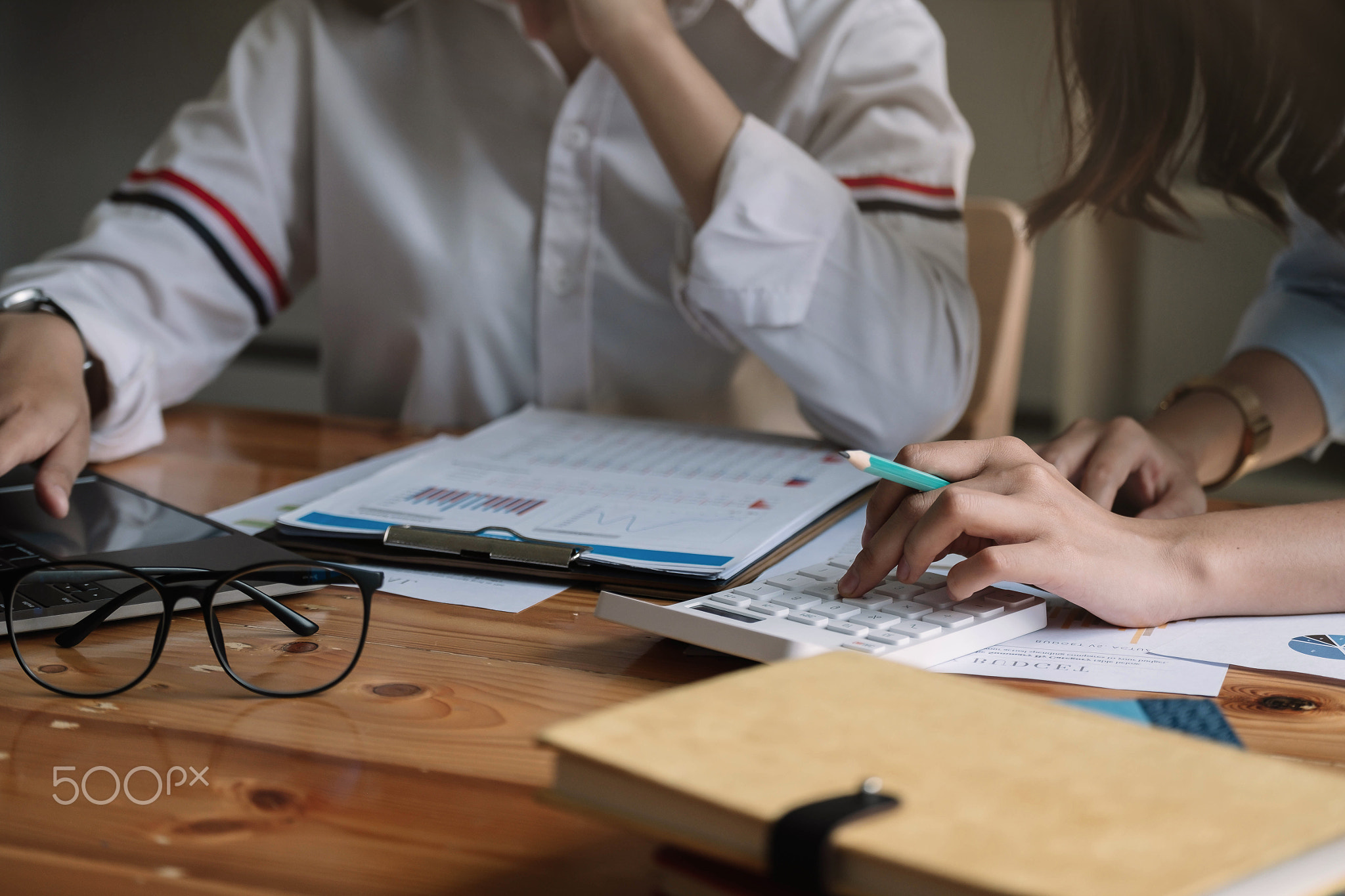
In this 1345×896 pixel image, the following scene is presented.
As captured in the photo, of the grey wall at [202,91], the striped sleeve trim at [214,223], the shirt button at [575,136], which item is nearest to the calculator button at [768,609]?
the shirt button at [575,136]

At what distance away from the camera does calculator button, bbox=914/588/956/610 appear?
1.67 feet

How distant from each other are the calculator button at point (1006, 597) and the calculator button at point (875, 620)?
56 mm

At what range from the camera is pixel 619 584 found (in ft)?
1.94

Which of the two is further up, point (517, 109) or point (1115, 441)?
point (517, 109)

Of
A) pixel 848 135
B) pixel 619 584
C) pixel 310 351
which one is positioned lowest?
pixel 310 351

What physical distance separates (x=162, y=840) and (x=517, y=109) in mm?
836

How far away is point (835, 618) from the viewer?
1.58 feet

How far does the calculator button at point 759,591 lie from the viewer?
511 mm

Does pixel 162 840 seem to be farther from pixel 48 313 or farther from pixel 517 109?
pixel 517 109

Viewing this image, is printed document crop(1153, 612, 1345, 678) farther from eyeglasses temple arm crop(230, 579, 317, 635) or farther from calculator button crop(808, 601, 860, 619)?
eyeglasses temple arm crop(230, 579, 317, 635)

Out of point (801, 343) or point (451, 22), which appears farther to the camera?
point (451, 22)

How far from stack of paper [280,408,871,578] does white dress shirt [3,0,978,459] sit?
11cm

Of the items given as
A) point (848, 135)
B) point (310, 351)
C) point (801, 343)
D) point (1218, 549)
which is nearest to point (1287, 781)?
point (1218, 549)

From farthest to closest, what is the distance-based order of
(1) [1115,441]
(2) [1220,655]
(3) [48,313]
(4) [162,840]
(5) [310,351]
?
(5) [310,351] < (3) [48,313] < (1) [1115,441] < (2) [1220,655] < (4) [162,840]
